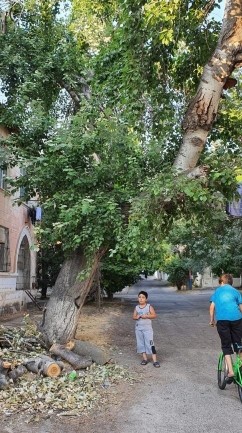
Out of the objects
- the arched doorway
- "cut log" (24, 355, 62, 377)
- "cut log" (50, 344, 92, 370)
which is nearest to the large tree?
"cut log" (50, 344, 92, 370)

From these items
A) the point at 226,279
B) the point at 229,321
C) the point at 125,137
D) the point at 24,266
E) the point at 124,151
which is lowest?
the point at 229,321

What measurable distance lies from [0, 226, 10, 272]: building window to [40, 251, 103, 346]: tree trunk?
6.96 metres

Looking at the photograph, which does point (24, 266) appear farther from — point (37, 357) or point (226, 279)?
point (226, 279)

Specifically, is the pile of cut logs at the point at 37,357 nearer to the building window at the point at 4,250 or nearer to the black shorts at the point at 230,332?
the black shorts at the point at 230,332

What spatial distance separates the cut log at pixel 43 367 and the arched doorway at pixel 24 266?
11.7 meters

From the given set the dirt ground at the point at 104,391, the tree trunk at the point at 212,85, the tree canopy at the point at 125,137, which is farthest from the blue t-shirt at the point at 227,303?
the tree trunk at the point at 212,85

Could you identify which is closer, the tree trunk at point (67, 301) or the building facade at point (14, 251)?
the tree trunk at point (67, 301)

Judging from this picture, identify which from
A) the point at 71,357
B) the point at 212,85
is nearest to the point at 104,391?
the point at 71,357

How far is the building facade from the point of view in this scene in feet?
51.3

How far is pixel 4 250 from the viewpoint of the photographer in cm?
1622

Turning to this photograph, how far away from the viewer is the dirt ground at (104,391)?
5336 millimetres

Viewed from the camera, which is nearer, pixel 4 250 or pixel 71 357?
pixel 71 357

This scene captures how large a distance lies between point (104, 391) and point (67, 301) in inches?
106

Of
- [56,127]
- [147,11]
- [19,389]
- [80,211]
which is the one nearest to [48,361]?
[19,389]
